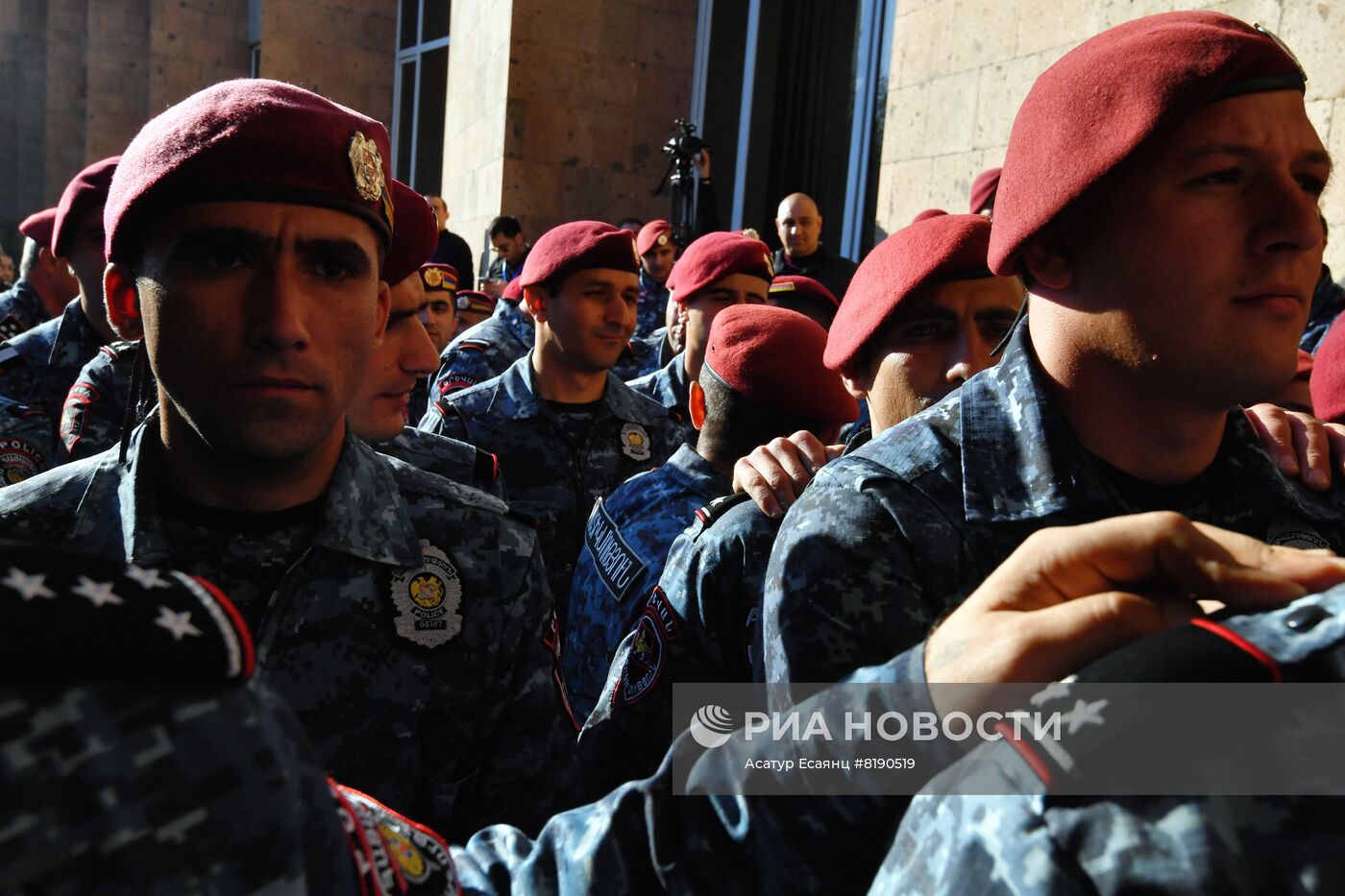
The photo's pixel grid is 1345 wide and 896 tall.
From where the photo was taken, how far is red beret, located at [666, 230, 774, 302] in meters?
5.28

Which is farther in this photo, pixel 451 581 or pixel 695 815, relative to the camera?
pixel 451 581

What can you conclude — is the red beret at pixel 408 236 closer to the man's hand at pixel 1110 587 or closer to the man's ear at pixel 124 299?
the man's ear at pixel 124 299

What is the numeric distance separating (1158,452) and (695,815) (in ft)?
3.03

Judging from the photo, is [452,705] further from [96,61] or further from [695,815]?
Answer: [96,61]

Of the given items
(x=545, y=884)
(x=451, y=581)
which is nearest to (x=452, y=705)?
(x=451, y=581)

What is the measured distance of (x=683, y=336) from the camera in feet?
18.9

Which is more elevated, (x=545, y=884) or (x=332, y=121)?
(x=332, y=121)

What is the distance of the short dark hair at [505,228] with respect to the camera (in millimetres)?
9664

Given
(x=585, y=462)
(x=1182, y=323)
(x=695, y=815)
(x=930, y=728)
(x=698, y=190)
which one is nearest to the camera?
(x=930, y=728)

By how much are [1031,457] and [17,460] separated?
305 cm

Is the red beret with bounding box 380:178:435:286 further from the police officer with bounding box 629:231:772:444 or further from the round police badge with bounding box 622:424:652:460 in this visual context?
the police officer with bounding box 629:231:772:444

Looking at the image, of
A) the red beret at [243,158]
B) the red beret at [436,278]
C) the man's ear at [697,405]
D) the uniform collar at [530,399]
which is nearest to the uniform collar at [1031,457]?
the red beret at [243,158]

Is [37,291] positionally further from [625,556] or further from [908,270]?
[908,270]

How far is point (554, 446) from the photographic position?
4.14 meters
